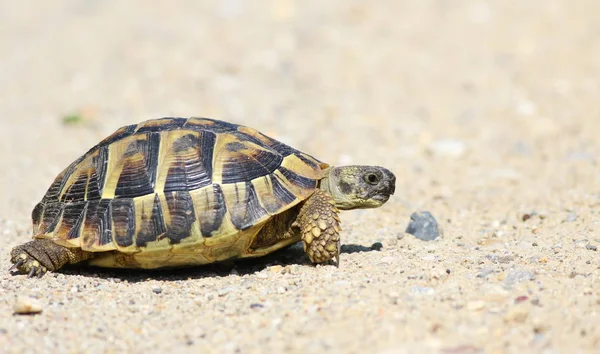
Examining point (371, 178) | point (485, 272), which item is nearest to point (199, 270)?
point (371, 178)

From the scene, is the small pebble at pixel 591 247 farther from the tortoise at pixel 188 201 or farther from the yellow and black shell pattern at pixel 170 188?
the yellow and black shell pattern at pixel 170 188

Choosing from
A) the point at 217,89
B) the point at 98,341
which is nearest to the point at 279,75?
the point at 217,89

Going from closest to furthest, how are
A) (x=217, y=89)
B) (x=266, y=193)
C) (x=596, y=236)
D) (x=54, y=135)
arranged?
(x=266, y=193)
(x=596, y=236)
(x=54, y=135)
(x=217, y=89)

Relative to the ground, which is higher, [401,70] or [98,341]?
[401,70]

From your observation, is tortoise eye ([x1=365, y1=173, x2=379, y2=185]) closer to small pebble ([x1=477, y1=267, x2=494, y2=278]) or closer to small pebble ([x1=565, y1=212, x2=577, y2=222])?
small pebble ([x1=477, y1=267, x2=494, y2=278])

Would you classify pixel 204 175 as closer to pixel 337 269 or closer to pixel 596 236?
pixel 337 269

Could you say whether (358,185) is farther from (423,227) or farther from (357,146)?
(357,146)
